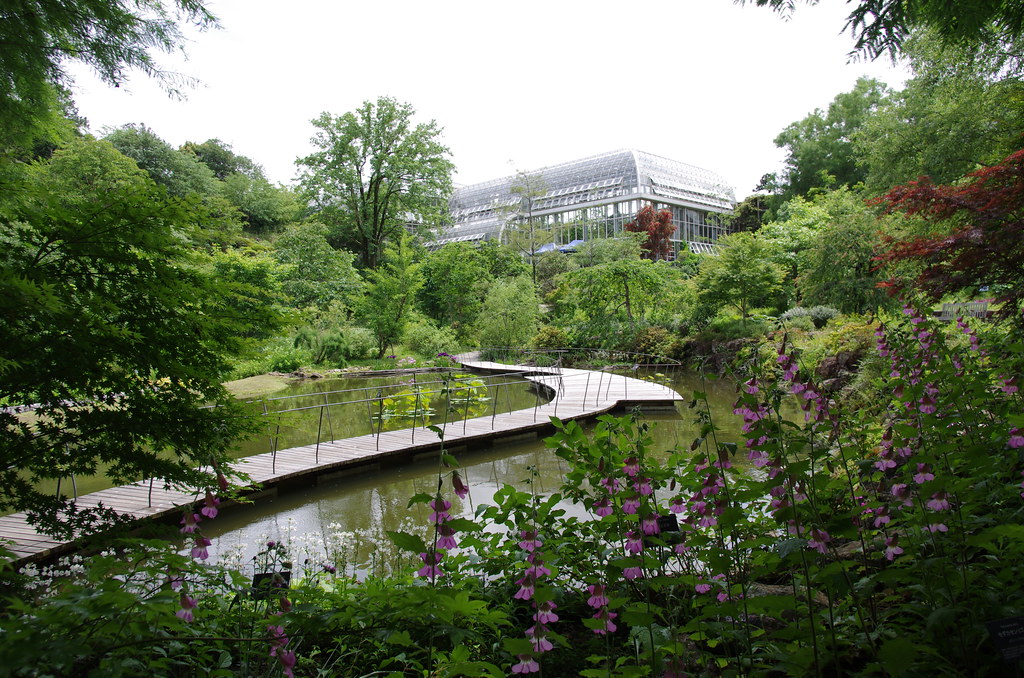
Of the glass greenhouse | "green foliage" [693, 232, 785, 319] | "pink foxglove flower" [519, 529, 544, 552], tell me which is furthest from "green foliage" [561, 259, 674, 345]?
"pink foxglove flower" [519, 529, 544, 552]

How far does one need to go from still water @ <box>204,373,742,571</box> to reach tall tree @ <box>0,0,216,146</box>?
8.80 feet

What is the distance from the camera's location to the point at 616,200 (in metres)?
35.4

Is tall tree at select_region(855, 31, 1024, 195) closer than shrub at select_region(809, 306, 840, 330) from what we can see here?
Yes

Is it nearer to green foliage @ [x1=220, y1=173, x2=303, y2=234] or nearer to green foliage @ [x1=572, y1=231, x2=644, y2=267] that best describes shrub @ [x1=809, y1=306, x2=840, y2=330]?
green foliage @ [x1=572, y1=231, x2=644, y2=267]

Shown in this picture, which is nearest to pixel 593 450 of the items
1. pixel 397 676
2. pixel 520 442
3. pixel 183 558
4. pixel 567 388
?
pixel 397 676

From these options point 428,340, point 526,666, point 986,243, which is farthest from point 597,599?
point 428,340

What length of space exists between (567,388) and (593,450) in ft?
33.4

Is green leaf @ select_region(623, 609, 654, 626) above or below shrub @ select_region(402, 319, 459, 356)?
below

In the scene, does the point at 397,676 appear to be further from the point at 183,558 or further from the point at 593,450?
the point at 593,450

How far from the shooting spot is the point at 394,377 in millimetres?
16297

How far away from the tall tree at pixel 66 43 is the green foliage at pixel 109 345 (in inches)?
20.2

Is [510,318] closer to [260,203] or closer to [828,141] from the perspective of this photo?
[260,203]

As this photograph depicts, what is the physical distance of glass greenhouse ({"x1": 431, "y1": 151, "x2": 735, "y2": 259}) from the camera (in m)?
35.2

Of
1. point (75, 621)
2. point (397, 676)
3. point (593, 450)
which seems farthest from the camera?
point (593, 450)
